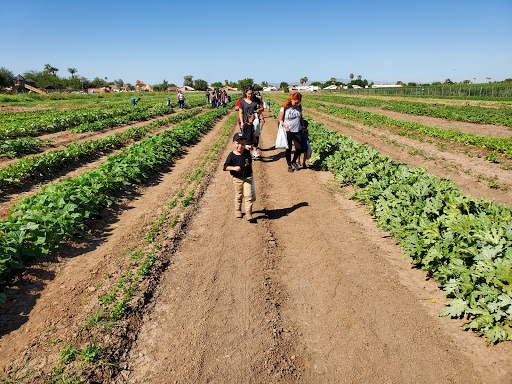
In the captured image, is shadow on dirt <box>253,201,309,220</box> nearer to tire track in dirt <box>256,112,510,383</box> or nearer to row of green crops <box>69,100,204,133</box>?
tire track in dirt <box>256,112,510,383</box>

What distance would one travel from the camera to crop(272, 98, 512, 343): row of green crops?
3227 mm

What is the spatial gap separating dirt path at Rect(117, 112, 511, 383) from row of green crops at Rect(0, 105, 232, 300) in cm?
192

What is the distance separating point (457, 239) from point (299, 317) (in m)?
2.16

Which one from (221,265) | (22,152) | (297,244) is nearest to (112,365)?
(221,265)

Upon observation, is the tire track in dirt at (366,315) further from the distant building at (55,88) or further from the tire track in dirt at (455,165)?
the distant building at (55,88)

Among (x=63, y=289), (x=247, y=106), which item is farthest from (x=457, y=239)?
(x=247, y=106)

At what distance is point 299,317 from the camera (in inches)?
146

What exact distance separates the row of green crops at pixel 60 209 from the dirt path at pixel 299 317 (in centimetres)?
192

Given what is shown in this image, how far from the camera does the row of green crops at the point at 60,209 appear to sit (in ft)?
14.4

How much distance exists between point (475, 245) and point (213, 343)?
3.18 m

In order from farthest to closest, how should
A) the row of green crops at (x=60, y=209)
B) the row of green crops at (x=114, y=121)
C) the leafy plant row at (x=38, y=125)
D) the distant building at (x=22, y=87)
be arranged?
1. the distant building at (x=22, y=87)
2. the row of green crops at (x=114, y=121)
3. the leafy plant row at (x=38, y=125)
4. the row of green crops at (x=60, y=209)

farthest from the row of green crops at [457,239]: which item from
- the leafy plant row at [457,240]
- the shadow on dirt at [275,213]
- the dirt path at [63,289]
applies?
the dirt path at [63,289]

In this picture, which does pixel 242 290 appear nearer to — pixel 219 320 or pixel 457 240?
pixel 219 320

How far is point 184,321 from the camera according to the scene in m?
3.62
